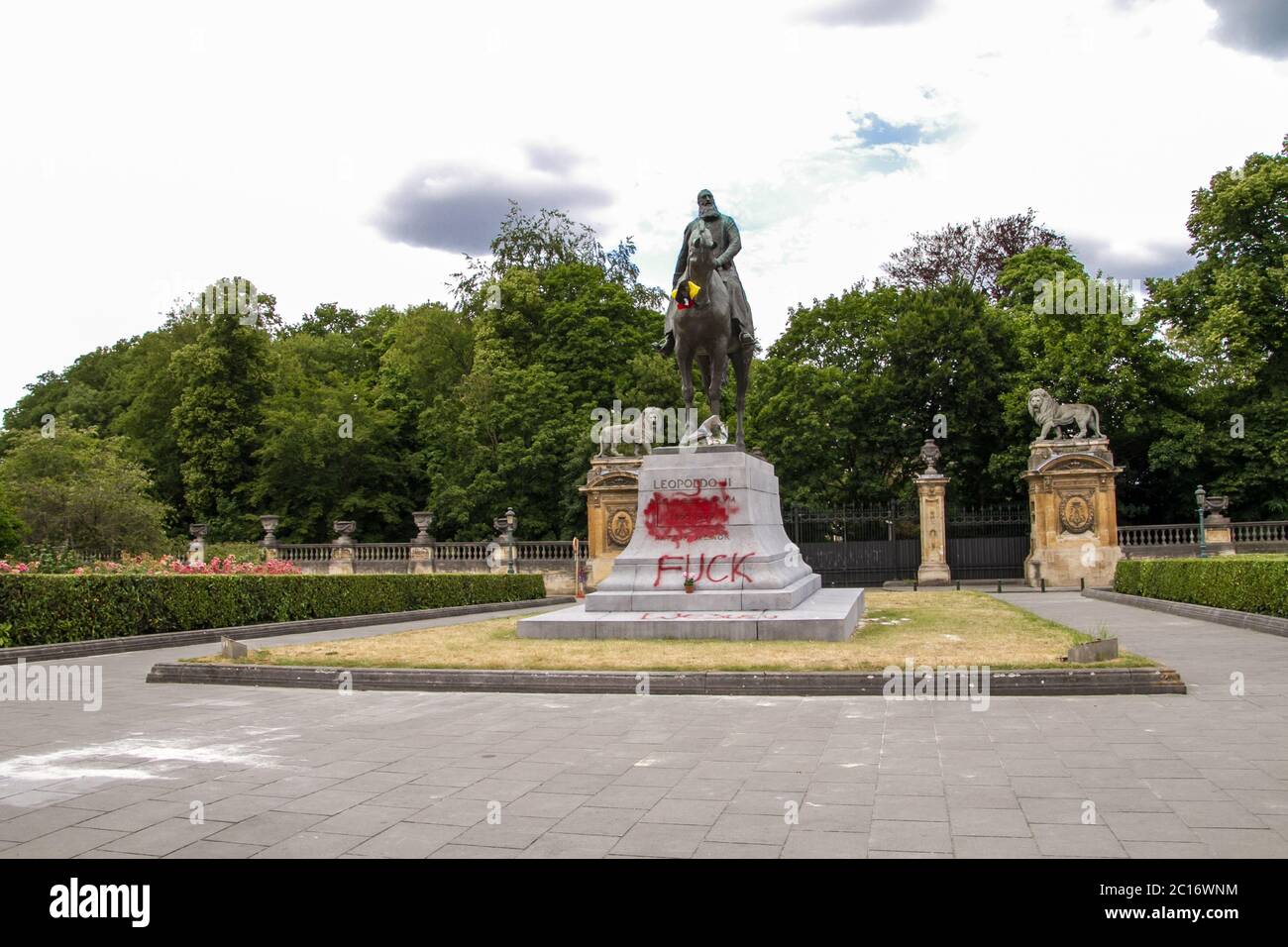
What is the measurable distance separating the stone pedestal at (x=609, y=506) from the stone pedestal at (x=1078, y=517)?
13472 millimetres

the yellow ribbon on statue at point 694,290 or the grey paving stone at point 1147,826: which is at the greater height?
the yellow ribbon on statue at point 694,290

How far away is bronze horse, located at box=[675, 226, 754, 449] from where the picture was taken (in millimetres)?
14781

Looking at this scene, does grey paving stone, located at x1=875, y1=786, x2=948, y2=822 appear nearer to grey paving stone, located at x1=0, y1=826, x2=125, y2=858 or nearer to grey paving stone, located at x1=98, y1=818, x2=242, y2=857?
grey paving stone, located at x1=98, y1=818, x2=242, y2=857

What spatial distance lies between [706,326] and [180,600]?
10256 millimetres

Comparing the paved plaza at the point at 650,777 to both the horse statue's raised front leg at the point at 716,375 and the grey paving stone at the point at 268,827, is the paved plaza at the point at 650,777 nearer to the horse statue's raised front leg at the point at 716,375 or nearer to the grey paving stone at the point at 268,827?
the grey paving stone at the point at 268,827

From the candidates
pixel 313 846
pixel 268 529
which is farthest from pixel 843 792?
pixel 268 529

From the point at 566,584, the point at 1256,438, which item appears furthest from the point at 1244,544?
the point at 566,584

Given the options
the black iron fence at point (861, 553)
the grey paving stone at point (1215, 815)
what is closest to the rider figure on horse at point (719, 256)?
the grey paving stone at point (1215, 815)

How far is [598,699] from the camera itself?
943cm

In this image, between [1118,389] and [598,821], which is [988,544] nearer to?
[1118,389]

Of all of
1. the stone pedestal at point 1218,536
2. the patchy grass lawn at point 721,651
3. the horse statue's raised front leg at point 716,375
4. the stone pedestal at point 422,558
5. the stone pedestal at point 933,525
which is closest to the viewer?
the patchy grass lawn at point 721,651

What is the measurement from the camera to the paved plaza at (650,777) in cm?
464

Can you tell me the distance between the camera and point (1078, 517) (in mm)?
31391

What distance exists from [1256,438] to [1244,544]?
602 centimetres
